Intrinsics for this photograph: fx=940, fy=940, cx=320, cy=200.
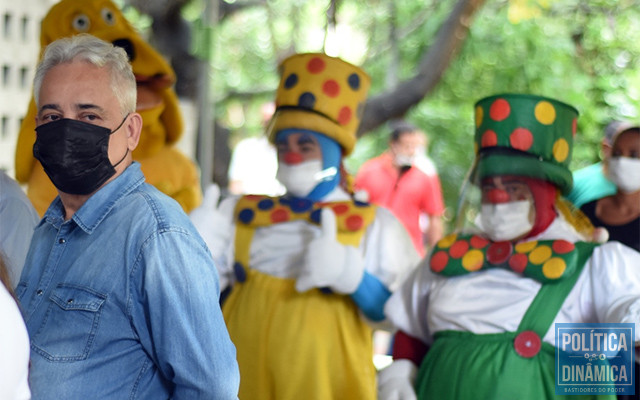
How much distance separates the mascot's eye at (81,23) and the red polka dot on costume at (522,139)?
1.63 m

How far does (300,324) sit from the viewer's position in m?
3.30

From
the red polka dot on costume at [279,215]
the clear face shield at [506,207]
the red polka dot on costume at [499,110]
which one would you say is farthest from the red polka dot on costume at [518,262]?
the red polka dot on costume at [279,215]

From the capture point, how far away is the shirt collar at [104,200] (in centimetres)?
185

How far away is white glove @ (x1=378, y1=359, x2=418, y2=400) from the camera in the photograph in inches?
116

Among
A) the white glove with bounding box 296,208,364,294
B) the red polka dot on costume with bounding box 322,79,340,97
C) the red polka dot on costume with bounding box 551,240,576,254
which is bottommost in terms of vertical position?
the white glove with bounding box 296,208,364,294

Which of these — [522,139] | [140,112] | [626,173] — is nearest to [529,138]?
[522,139]

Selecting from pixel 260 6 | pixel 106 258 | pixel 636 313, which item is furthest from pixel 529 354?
pixel 260 6

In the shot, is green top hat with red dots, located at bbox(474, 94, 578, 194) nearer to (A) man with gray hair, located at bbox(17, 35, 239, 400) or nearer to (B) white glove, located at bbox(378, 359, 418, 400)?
(B) white glove, located at bbox(378, 359, 418, 400)

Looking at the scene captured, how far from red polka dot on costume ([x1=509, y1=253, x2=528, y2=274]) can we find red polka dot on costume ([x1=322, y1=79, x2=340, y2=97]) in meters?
0.96

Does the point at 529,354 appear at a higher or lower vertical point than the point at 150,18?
lower

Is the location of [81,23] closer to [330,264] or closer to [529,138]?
[330,264]

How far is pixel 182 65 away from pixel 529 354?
2.89 metres

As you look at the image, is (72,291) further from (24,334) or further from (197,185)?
(197,185)

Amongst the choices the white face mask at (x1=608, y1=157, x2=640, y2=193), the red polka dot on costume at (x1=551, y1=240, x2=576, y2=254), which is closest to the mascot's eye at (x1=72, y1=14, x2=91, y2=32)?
the red polka dot on costume at (x1=551, y1=240, x2=576, y2=254)
